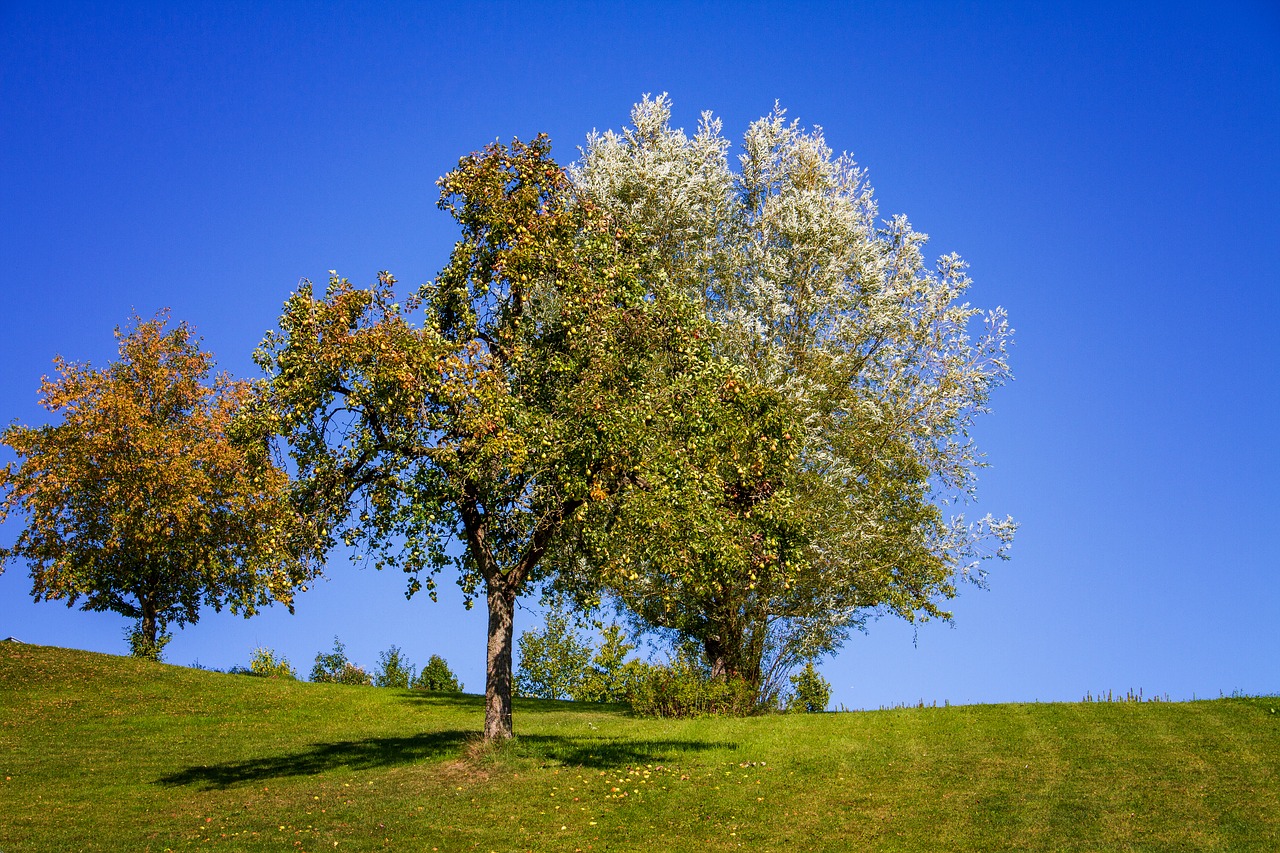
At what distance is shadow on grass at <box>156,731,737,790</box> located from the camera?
2472 centimetres

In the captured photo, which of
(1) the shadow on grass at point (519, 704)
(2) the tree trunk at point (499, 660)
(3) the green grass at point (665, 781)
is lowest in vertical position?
(3) the green grass at point (665, 781)

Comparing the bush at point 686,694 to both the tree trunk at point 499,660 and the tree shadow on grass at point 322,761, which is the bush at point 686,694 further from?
the tree trunk at point 499,660

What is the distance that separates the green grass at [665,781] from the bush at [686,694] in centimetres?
148

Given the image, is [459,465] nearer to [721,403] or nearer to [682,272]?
[721,403]

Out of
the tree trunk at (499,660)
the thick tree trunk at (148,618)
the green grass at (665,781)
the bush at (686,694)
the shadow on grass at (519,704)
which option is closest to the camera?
the green grass at (665,781)

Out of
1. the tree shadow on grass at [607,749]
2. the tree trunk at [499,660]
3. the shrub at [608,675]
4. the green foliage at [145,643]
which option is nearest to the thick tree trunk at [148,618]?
the green foliage at [145,643]

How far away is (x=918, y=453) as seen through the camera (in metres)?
36.0

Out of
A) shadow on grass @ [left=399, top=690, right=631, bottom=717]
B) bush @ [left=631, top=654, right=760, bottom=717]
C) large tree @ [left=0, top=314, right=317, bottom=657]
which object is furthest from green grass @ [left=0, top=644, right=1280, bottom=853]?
large tree @ [left=0, top=314, right=317, bottom=657]

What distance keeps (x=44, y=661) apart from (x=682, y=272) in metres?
28.6

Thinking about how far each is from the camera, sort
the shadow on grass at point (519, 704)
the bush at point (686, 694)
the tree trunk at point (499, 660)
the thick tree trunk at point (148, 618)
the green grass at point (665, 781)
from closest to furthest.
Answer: the green grass at point (665, 781)
the tree trunk at point (499, 660)
the bush at point (686, 694)
the shadow on grass at point (519, 704)
the thick tree trunk at point (148, 618)

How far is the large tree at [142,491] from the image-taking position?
4353 cm

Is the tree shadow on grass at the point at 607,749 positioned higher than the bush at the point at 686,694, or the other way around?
the bush at the point at 686,694

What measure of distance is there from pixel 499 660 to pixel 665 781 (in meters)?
4.74

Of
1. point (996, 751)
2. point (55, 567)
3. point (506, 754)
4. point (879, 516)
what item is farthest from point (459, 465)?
point (55, 567)
